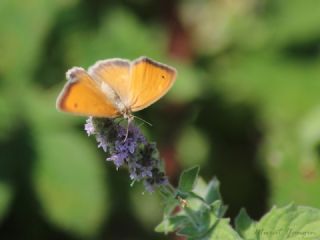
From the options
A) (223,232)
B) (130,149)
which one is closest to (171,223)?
(223,232)

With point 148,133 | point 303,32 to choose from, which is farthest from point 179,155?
point 303,32

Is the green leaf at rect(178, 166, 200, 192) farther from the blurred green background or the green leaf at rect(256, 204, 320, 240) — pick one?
the blurred green background

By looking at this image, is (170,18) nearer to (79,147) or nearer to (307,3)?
(307,3)

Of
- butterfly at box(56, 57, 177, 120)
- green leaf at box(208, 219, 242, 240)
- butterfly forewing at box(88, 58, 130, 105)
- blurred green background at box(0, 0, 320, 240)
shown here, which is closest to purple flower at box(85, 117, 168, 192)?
butterfly at box(56, 57, 177, 120)

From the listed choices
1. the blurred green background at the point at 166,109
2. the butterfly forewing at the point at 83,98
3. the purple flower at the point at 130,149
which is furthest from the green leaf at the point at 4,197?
the butterfly forewing at the point at 83,98

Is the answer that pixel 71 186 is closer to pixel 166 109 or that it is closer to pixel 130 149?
pixel 166 109

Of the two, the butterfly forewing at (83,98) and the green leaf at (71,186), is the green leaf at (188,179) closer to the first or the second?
the butterfly forewing at (83,98)
